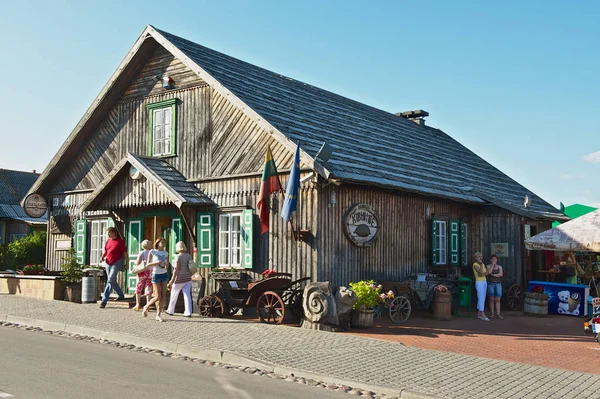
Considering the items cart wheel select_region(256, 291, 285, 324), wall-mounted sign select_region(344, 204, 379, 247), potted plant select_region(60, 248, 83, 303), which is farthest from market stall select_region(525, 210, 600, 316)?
potted plant select_region(60, 248, 83, 303)

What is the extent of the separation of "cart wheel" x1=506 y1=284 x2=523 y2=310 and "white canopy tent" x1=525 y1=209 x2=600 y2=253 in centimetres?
343

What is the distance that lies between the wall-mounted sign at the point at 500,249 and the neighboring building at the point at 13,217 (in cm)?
2397

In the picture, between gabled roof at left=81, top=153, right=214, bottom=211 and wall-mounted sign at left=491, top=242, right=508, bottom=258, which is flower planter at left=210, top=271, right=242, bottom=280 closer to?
gabled roof at left=81, top=153, right=214, bottom=211

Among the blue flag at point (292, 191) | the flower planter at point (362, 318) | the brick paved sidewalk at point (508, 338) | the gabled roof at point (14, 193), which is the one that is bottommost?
the brick paved sidewalk at point (508, 338)

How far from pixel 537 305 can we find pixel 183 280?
912 cm

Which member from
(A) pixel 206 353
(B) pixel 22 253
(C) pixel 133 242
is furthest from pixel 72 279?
(B) pixel 22 253

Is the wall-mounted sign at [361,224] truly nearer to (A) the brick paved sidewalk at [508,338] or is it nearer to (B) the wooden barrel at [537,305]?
(A) the brick paved sidewalk at [508,338]

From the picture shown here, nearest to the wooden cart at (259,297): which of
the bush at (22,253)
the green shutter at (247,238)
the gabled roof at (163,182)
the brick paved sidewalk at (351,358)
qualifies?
the brick paved sidewalk at (351,358)

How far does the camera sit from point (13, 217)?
114 feet

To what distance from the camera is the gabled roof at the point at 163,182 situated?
1567 cm

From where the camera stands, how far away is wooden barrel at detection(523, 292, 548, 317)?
16562 mm

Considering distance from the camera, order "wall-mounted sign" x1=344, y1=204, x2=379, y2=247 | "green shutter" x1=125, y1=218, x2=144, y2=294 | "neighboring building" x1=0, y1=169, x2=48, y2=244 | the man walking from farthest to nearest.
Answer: "neighboring building" x1=0, y1=169, x2=48, y2=244 < "green shutter" x1=125, y1=218, x2=144, y2=294 < the man walking < "wall-mounted sign" x1=344, y1=204, x2=379, y2=247

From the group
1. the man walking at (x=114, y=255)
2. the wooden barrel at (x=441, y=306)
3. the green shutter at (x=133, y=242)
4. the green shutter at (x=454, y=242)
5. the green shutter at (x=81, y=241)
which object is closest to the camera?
the wooden barrel at (x=441, y=306)

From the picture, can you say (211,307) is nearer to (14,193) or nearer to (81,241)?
(81,241)
